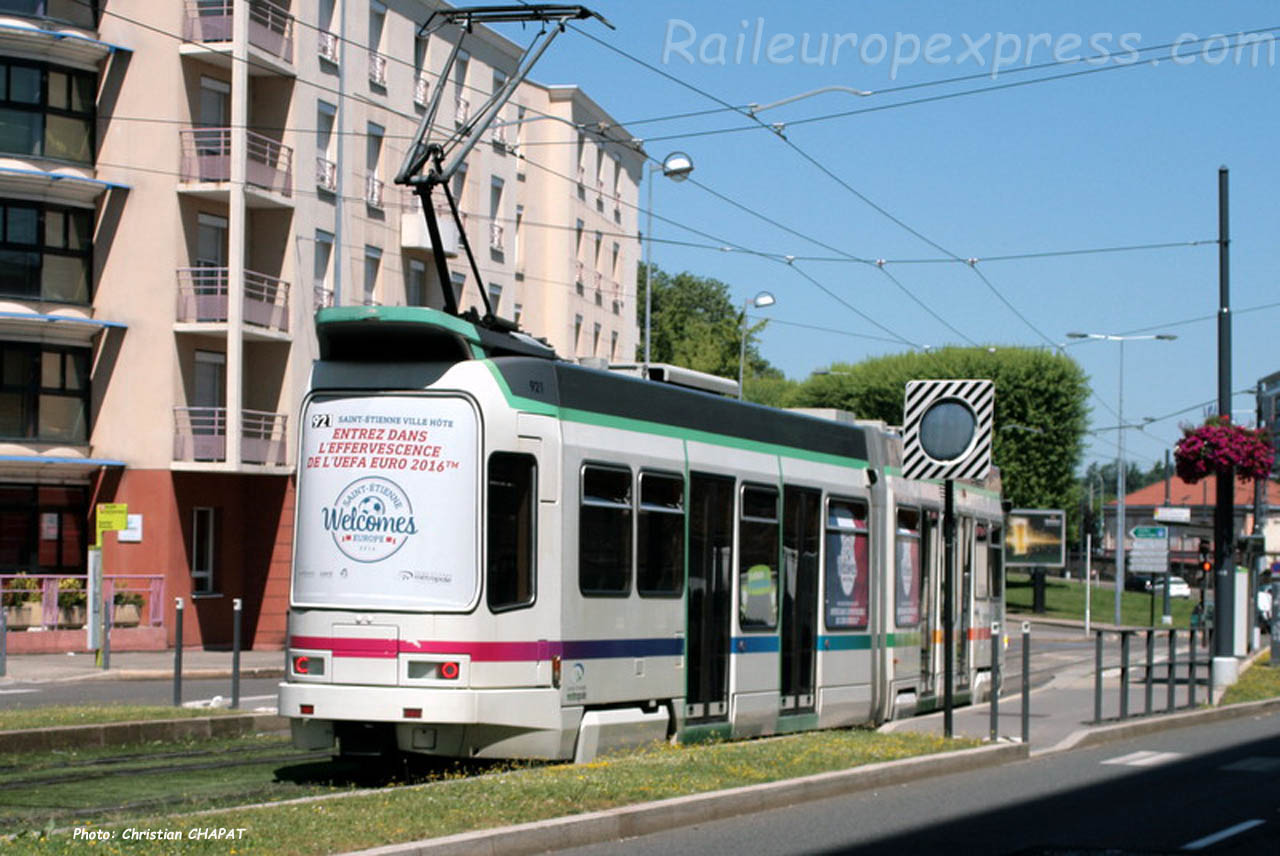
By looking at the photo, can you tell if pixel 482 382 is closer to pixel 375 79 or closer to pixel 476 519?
pixel 476 519

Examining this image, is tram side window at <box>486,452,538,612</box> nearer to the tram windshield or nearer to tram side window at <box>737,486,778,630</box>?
the tram windshield

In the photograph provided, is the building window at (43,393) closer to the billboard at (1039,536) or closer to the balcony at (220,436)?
the balcony at (220,436)

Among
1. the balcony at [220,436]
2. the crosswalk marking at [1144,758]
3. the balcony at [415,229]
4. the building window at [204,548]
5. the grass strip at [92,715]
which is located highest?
the balcony at [415,229]

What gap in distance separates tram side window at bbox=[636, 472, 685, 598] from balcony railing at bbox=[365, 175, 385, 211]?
2883 cm

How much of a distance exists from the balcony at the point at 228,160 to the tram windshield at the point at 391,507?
83.6 feet

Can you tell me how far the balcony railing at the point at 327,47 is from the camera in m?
39.3

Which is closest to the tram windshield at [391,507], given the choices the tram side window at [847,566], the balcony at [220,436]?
the tram side window at [847,566]

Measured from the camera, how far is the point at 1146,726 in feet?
64.3

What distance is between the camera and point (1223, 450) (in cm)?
2634

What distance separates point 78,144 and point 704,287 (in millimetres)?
81204

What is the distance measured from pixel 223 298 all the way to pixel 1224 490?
20.7m

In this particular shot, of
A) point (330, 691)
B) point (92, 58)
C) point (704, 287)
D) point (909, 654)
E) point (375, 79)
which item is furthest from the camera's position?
point (704, 287)

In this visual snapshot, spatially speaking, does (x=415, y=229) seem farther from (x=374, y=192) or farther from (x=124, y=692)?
(x=124, y=692)

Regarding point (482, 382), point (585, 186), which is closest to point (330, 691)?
point (482, 382)
